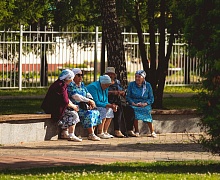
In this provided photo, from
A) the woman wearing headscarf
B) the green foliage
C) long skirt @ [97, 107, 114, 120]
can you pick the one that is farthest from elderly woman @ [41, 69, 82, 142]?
the green foliage

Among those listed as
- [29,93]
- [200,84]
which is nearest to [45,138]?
[200,84]

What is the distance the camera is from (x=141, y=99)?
56.3 feet

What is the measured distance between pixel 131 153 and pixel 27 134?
233 cm

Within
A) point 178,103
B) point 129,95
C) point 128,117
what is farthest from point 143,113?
point 178,103

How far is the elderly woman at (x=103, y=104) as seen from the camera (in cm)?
1634

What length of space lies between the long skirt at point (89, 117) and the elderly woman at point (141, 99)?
113cm

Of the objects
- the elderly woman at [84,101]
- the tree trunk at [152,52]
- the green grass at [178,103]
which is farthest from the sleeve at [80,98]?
the green grass at [178,103]

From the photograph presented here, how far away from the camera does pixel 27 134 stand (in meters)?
15.4

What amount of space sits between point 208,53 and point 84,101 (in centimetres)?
495

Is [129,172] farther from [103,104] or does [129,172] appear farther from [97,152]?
[103,104]

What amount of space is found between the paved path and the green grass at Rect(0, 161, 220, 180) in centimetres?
50

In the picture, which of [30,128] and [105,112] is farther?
[105,112]

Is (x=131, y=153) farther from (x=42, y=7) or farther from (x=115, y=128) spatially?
(x=42, y=7)

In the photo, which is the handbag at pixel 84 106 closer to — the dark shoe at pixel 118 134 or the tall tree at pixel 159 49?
the dark shoe at pixel 118 134
